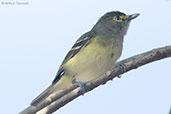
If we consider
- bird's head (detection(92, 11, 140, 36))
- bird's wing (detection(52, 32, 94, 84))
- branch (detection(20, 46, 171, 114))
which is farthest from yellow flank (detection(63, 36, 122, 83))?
branch (detection(20, 46, 171, 114))

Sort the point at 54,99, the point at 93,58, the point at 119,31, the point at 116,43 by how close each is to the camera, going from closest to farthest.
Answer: the point at 54,99
the point at 93,58
the point at 116,43
the point at 119,31

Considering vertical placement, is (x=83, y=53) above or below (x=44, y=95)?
above

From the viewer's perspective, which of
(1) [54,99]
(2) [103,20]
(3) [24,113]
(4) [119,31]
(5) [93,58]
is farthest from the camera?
(2) [103,20]

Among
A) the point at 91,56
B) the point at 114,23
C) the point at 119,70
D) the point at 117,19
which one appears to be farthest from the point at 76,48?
the point at 119,70

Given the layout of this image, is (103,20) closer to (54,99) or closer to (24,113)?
(54,99)

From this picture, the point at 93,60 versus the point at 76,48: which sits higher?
the point at 76,48

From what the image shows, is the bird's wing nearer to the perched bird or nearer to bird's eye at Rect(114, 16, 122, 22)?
the perched bird

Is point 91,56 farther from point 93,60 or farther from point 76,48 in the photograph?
point 76,48

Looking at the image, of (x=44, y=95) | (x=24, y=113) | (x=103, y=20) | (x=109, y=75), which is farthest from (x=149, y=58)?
(x=103, y=20)

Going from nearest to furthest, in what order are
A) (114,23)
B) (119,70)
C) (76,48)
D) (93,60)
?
(119,70) → (93,60) → (76,48) → (114,23)
